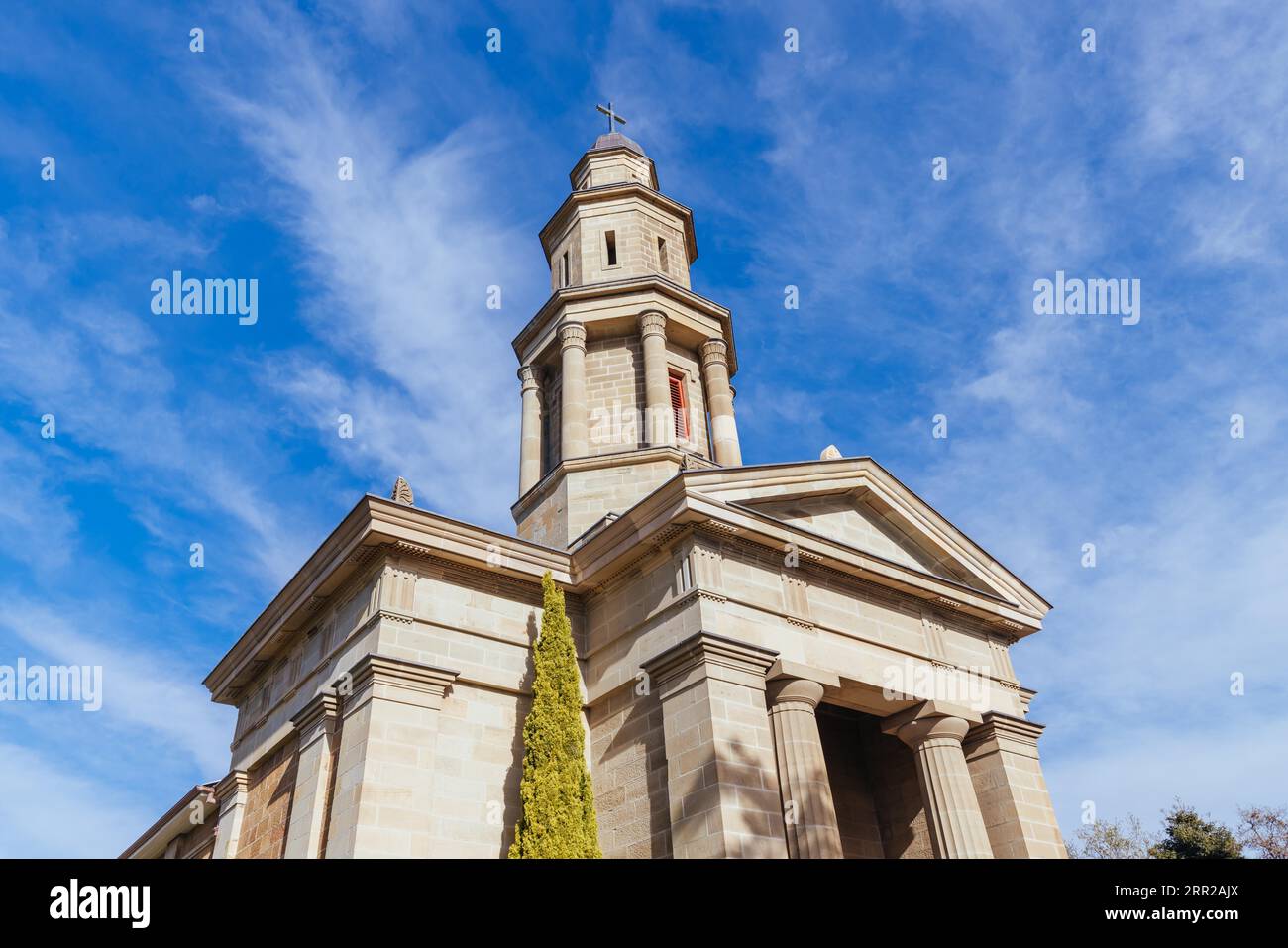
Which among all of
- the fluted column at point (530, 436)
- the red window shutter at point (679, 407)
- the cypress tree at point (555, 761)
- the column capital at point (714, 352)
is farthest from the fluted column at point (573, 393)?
the cypress tree at point (555, 761)

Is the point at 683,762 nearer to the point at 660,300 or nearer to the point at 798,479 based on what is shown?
the point at 798,479

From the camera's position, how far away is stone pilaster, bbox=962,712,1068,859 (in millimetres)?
16458

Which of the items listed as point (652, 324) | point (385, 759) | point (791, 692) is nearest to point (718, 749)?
point (791, 692)

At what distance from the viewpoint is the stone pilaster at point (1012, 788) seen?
16.5 m

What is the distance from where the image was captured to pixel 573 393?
2275 centimetres

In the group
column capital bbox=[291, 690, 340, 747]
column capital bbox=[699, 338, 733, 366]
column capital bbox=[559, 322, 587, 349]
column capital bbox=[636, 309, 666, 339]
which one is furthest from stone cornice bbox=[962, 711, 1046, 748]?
column capital bbox=[559, 322, 587, 349]

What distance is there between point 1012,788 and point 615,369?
12.9 metres

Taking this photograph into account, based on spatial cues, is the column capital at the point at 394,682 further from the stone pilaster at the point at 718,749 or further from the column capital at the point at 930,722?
the column capital at the point at 930,722

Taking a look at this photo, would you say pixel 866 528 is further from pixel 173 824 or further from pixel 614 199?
pixel 173 824

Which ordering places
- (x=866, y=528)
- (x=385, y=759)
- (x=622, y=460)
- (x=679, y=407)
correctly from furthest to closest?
1. (x=679, y=407)
2. (x=622, y=460)
3. (x=866, y=528)
4. (x=385, y=759)

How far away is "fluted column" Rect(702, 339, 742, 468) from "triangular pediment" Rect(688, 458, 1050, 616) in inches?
185
